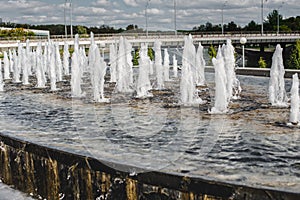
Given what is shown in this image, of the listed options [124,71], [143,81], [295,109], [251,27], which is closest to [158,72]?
[143,81]

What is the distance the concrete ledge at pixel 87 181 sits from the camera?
4.81 meters

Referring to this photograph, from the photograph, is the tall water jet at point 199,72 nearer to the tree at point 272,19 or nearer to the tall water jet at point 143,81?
the tall water jet at point 143,81

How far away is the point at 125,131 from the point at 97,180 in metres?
2.23

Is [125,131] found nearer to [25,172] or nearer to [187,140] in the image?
[187,140]

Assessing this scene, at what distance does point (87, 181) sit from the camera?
19.7 feet

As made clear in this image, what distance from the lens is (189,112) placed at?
1011cm

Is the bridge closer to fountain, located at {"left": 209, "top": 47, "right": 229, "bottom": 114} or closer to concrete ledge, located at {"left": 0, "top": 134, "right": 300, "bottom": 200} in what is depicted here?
fountain, located at {"left": 209, "top": 47, "right": 229, "bottom": 114}

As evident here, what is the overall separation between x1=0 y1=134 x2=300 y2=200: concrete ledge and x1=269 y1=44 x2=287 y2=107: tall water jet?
623 cm

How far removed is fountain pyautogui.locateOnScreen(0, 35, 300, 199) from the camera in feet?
16.9

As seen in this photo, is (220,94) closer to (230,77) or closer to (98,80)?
(230,77)

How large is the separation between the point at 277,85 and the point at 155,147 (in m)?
6.40

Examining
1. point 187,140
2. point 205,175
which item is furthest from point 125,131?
point 205,175

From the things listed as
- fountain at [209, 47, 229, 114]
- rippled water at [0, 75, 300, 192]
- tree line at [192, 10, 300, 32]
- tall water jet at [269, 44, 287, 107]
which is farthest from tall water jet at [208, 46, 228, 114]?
tree line at [192, 10, 300, 32]

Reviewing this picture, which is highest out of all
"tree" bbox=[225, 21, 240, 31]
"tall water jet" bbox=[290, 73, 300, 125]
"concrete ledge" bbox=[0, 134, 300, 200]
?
"tree" bbox=[225, 21, 240, 31]
